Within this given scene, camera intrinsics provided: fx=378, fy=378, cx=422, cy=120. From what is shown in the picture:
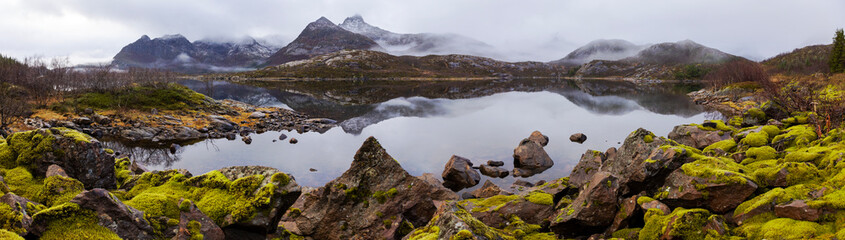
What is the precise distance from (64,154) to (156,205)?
423 centimetres

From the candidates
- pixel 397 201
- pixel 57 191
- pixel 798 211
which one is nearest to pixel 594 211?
pixel 798 211

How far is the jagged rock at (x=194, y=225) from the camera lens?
30.5ft

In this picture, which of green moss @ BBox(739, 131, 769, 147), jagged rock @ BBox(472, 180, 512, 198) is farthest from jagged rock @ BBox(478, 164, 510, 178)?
green moss @ BBox(739, 131, 769, 147)

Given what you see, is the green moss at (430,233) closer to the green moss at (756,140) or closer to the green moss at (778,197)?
the green moss at (778,197)

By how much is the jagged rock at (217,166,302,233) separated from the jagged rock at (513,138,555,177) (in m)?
17.4

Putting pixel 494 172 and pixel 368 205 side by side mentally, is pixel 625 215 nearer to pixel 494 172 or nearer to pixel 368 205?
pixel 368 205

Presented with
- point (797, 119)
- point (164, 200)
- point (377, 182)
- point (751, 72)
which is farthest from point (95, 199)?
point (751, 72)

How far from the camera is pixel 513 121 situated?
164 feet

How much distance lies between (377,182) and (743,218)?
11.1 m

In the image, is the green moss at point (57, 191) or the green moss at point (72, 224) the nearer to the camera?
the green moss at point (72, 224)

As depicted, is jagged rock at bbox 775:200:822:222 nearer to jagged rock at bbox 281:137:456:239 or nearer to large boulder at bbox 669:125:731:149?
jagged rock at bbox 281:137:456:239

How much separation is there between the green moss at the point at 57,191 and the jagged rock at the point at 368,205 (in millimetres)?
6196

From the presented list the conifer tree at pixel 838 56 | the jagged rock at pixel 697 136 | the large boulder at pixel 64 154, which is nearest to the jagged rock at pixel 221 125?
the large boulder at pixel 64 154

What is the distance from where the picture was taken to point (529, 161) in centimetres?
2709
